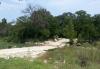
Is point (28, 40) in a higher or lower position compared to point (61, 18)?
lower

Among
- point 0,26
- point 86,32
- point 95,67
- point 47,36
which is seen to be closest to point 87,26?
point 86,32

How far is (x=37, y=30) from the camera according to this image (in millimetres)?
55281

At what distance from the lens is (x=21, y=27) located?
184 feet

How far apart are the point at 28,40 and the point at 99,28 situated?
513 inches

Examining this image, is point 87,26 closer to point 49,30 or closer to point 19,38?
point 49,30

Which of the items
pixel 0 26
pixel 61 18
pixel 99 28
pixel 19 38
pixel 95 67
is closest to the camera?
pixel 95 67

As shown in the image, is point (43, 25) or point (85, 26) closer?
point (85, 26)

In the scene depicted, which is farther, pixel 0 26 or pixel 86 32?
pixel 0 26

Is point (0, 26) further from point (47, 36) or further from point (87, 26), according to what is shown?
point (87, 26)

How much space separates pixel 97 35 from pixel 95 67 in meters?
39.1

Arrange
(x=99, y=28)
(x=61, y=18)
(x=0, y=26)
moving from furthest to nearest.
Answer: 1. (x=0, y=26)
2. (x=61, y=18)
3. (x=99, y=28)

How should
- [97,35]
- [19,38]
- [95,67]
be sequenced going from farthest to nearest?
[19,38]
[97,35]
[95,67]

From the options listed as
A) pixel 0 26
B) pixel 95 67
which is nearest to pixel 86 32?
pixel 0 26

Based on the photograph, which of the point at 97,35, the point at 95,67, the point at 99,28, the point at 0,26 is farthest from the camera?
the point at 0,26
